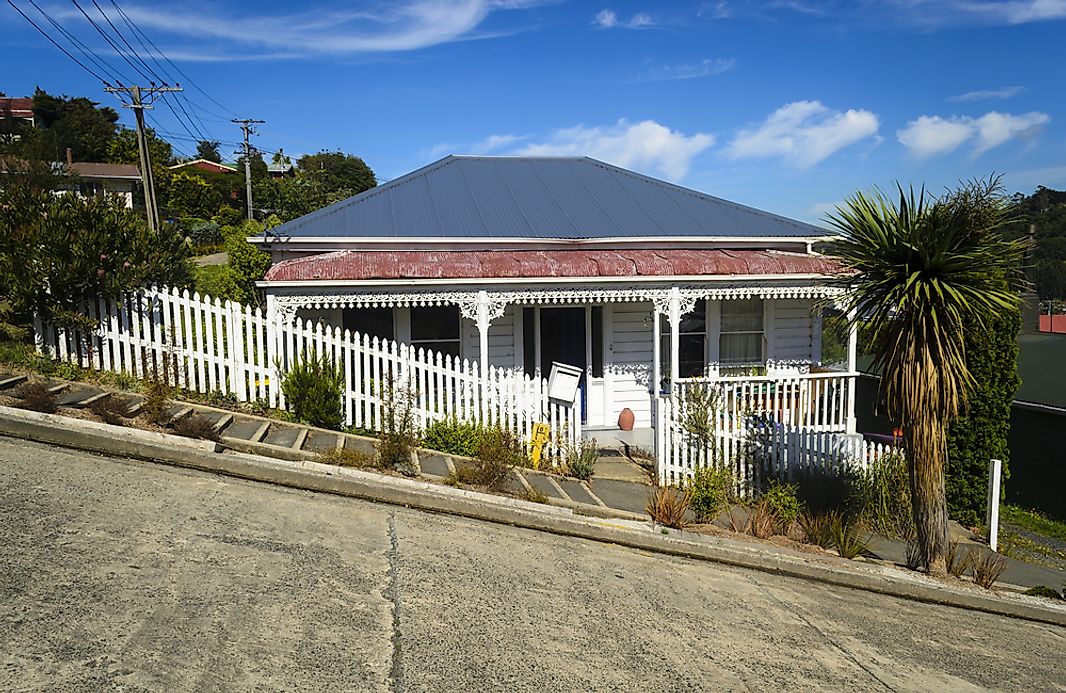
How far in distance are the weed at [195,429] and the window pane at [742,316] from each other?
895 centimetres

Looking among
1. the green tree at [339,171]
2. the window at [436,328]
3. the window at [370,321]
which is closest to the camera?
the window at [370,321]

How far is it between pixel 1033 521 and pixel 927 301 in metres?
7.24

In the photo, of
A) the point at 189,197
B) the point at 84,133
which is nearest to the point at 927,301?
the point at 189,197

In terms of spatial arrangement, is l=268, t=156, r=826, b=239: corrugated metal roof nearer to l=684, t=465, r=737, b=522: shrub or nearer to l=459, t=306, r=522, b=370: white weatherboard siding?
l=459, t=306, r=522, b=370: white weatherboard siding

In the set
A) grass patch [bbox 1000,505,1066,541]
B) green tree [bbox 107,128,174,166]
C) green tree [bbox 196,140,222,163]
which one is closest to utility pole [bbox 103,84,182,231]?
grass patch [bbox 1000,505,1066,541]

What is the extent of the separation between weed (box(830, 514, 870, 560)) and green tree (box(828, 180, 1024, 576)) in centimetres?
66

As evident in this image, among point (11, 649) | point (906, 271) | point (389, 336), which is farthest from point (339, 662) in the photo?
point (389, 336)

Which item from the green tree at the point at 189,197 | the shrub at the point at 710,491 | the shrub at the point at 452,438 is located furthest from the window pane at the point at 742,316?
the green tree at the point at 189,197

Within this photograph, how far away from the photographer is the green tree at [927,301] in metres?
→ 7.44

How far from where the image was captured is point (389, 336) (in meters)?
12.7

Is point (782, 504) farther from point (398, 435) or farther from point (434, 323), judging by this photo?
point (434, 323)

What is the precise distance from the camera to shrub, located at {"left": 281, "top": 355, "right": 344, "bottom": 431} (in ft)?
31.7

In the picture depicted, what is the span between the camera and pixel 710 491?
9.12m

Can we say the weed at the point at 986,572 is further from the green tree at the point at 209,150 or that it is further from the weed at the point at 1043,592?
the green tree at the point at 209,150
